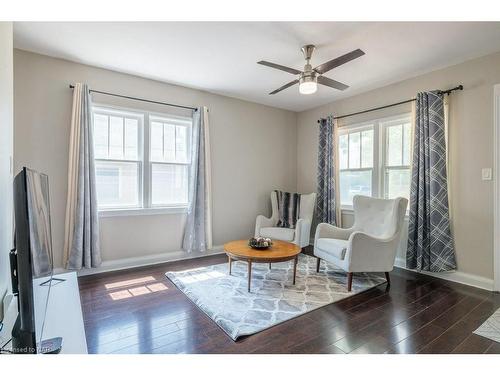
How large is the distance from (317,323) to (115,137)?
3270 mm

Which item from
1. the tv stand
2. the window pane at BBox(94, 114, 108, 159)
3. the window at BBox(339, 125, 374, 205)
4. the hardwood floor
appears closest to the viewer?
the tv stand

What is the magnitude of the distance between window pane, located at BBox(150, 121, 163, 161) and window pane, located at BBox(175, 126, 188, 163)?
0.24m

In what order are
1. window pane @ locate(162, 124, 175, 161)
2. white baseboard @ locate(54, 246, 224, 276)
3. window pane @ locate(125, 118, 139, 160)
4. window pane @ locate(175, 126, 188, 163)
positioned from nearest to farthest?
white baseboard @ locate(54, 246, 224, 276) < window pane @ locate(125, 118, 139, 160) < window pane @ locate(162, 124, 175, 161) < window pane @ locate(175, 126, 188, 163)

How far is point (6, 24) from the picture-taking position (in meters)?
1.89

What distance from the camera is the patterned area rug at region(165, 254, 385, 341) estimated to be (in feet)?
7.42

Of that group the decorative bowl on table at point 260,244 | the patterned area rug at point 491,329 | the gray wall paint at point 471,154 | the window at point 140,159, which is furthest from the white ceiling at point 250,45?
the patterned area rug at point 491,329

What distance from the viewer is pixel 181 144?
4.10m

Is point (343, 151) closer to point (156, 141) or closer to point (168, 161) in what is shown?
point (168, 161)

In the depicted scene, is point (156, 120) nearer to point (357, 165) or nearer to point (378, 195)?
point (357, 165)

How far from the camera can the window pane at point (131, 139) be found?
3.67 m

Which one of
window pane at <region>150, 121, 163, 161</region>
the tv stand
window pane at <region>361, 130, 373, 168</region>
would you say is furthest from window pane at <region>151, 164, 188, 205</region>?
window pane at <region>361, 130, 373, 168</region>

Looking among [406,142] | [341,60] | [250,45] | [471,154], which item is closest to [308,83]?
[341,60]

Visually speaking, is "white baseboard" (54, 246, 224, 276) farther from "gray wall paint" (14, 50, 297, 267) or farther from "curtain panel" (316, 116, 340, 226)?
"curtain panel" (316, 116, 340, 226)

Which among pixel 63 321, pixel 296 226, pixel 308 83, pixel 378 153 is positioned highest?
pixel 308 83
